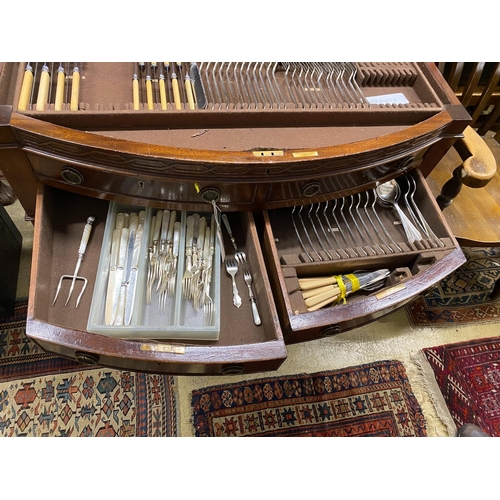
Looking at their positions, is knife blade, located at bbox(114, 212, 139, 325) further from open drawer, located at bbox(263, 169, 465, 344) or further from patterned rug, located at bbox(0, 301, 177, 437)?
patterned rug, located at bbox(0, 301, 177, 437)

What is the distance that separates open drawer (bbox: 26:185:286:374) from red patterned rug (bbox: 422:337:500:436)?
95cm

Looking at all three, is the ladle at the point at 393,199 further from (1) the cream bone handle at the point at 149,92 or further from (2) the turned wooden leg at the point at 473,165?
(1) the cream bone handle at the point at 149,92

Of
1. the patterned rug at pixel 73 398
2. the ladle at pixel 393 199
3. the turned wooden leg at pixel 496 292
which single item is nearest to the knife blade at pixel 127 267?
the patterned rug at pixel 73 398

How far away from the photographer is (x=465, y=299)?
5.77 feet

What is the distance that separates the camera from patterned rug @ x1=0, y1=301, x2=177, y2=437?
1348 mm

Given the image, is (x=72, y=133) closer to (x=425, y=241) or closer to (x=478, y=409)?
(x=425, y=241)

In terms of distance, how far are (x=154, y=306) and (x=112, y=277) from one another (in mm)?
125

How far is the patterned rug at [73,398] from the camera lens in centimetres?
135

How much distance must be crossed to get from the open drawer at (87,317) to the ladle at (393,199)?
44 cm

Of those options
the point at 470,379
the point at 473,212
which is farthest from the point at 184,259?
the point at 470,379

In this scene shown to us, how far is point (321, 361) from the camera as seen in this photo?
1549 mm

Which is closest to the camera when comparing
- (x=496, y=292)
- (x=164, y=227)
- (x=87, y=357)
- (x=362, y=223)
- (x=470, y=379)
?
(x=87, y=357)

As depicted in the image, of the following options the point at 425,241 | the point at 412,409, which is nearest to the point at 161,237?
the point at 425,241

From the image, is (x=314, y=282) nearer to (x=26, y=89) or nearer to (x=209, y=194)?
(x=209, y=194)
